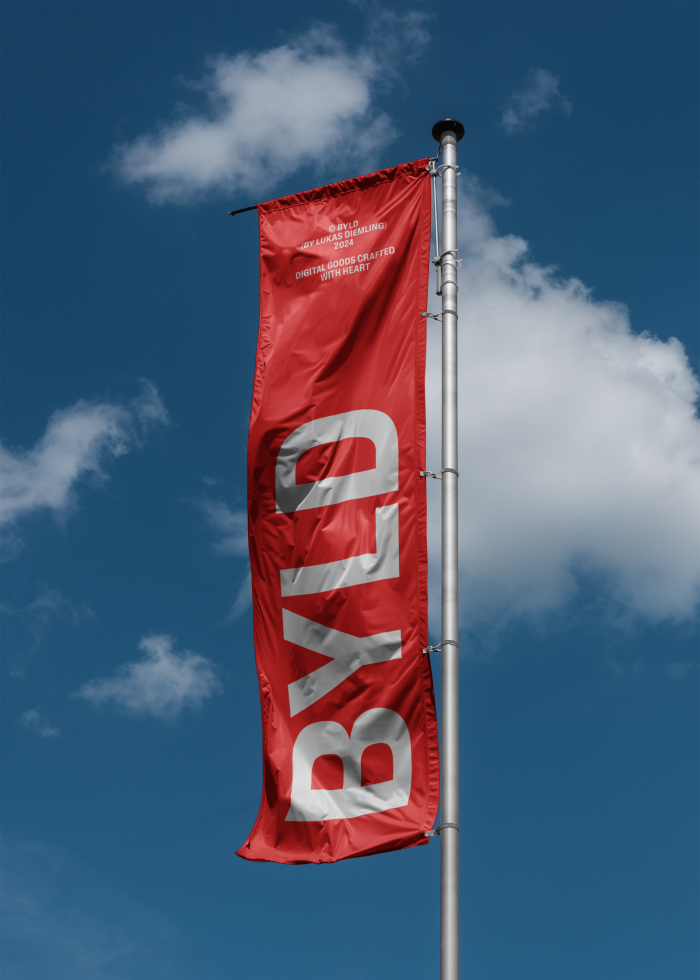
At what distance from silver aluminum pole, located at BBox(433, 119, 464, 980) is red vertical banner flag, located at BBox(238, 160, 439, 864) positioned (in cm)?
28

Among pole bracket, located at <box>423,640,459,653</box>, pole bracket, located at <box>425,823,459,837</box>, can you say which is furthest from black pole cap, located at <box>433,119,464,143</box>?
pole bracket, located at <box>425,823,459,837</box>

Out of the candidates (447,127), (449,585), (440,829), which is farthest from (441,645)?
(447,127)

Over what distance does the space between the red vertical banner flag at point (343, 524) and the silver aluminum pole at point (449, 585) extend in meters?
0.28

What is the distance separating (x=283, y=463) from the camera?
13.6 meters

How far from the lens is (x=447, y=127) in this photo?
46.8ft

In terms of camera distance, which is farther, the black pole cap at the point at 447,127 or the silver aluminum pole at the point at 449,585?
the black pole cap at the point at 447,127

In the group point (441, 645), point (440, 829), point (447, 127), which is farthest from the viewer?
point (447, 127)

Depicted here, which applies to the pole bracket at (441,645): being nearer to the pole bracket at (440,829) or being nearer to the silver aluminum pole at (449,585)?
the silver aluminum pole at (449,585)

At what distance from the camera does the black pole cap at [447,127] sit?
46.7 ft

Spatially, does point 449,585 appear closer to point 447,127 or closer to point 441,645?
point 441,645

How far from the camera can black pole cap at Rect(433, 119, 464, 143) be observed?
46.7 feet

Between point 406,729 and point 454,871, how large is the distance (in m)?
1.59

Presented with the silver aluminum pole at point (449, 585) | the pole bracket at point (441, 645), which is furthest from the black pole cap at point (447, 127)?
the pole bracket at point (441, 645)

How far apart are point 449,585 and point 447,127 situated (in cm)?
624
